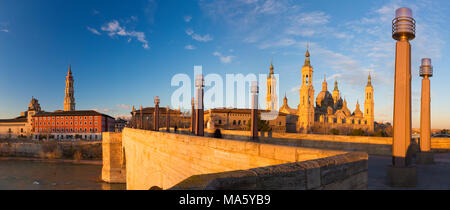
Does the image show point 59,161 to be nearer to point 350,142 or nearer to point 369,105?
point 350,142

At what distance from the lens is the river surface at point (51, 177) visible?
120ft

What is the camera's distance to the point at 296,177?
4.04m

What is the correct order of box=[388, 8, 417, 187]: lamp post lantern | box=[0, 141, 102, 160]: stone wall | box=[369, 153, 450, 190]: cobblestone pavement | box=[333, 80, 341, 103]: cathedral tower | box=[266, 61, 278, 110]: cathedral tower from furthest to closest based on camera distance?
box=[333, 80, 341, 103]: cathedral tower → box=[266, 61, 278, 110]: cathedral tower → box=[0, 141, 102, 160]: stone wall → box=[388, 8, 417, 187]: lamp post lantern → box=[369, 153, 450, 190]: cobblestone pavement

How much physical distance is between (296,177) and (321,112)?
111m

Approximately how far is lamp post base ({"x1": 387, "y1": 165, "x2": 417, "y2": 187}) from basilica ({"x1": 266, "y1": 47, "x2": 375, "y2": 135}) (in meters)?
84.9

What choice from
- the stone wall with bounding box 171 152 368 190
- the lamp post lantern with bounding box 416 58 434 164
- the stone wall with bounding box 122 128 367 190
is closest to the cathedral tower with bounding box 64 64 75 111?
the stone wall with bounding box 122 128 367 190

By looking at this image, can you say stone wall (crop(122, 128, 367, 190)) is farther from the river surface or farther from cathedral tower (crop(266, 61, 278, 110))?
cathedral tower (crop(266, 61, 278, 110))

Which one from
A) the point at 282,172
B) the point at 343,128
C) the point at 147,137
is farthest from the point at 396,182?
the point at 343,128

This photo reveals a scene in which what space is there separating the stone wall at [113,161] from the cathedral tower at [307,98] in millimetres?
68099

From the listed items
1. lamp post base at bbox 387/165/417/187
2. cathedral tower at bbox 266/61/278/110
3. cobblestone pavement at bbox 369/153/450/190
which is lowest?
cobblestone pavement at bbox 369/153/450/190

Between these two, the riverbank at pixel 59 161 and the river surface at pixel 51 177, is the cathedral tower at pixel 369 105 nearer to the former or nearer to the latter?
the riverbank at pixel 59 161

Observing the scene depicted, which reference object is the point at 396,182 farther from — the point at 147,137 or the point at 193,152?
the point at 147,137

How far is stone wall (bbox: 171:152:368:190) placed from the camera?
Answer: 11.0ft
